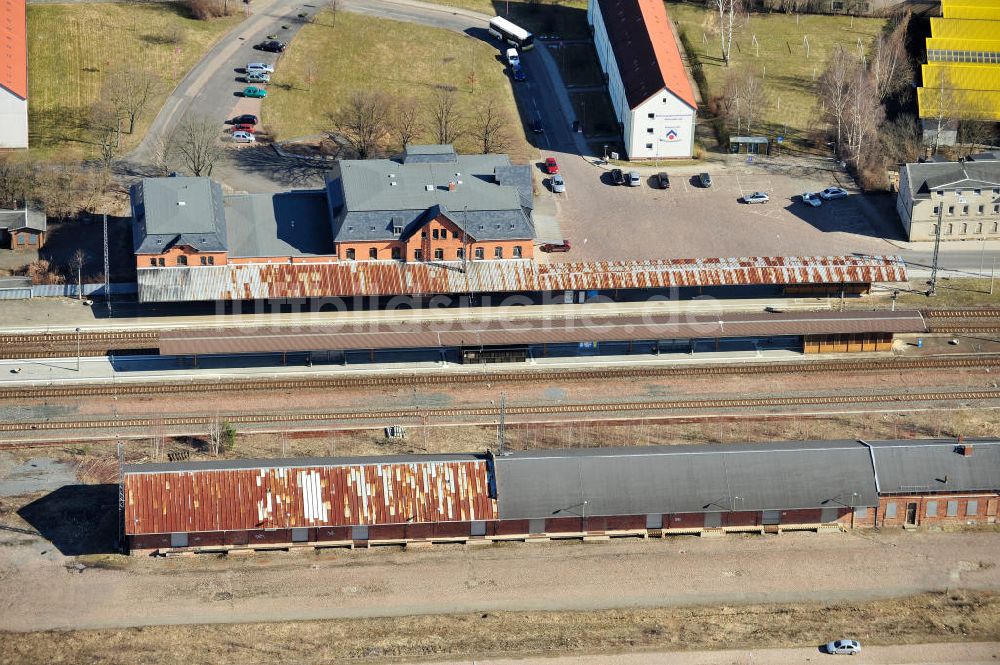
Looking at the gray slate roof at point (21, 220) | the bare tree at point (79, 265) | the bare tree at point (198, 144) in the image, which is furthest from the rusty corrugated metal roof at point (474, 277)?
the bare tree at point (198, 144)

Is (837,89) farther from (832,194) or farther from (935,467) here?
(935,467)

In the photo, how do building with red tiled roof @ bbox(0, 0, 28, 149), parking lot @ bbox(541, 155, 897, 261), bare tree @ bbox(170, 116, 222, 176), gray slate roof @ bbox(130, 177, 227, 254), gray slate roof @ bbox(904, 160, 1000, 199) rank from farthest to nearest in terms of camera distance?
building with red tiled roof @ bbox(0, 0, 28, 149)
bare tree @ bbox(170, 116, 222, 176)
gray slate roof @ bbox(904, 160, 1000, 199)
parking lot @ bbox(541, 155, 897, 261)
gray slate roof @ bbox(130, 177, 227, 254)

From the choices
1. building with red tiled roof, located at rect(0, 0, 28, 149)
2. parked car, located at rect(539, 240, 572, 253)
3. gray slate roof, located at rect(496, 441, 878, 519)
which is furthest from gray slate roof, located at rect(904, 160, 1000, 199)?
building with red tiled roof, located at rect(0, 0, 28, 149)

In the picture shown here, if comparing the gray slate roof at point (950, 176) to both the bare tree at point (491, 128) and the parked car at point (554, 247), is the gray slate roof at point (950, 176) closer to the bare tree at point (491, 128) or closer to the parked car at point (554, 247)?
the parked car at point (554, 247)

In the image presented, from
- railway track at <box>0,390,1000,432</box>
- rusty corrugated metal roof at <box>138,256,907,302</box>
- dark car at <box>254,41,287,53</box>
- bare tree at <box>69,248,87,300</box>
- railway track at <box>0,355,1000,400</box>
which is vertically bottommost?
railway track at <box>0,390,1000,432</box>

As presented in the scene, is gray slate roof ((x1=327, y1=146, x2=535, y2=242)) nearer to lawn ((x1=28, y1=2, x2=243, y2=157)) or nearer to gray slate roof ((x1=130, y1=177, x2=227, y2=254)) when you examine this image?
gray slate roof ((x1=130, y1=177, x2=227, y2=254))
